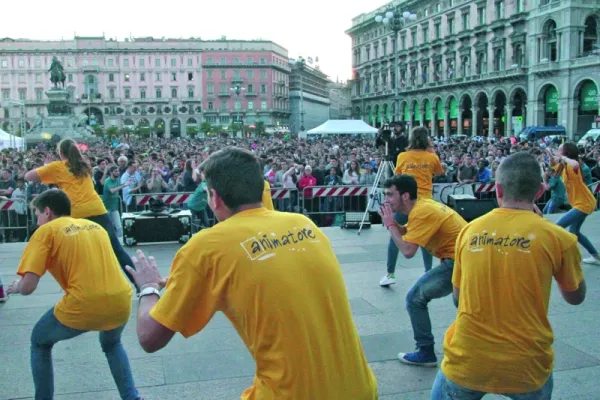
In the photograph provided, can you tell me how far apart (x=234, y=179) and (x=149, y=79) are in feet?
363

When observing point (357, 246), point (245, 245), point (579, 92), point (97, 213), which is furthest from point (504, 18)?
point (245, 245)

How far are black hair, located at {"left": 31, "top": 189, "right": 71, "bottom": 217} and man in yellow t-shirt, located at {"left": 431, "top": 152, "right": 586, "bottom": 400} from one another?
8.77 ft

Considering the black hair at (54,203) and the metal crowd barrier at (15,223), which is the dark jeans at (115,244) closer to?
the black hair at (54,203)

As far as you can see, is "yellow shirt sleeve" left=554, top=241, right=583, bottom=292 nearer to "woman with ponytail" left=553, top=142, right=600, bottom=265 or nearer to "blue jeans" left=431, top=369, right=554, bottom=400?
"blue jeans" left=431, top=369, right=554, bottom=400

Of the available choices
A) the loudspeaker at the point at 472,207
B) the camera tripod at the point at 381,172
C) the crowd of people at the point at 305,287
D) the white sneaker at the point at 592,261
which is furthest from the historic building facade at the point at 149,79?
the crowd of people at the point at 305,287

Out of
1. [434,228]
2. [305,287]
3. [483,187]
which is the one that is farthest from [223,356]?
[483,187]

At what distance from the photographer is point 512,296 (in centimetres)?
297

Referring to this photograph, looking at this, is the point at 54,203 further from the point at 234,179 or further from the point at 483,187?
the point at 483,187

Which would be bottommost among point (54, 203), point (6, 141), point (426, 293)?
point (426, 293)

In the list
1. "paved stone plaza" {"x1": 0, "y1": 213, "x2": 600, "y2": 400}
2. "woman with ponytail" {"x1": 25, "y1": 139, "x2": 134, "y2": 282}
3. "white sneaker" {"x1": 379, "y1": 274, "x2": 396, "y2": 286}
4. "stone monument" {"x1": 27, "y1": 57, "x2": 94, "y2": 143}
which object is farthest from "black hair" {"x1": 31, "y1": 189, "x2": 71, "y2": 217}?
"stone monument" {"x1": 27, "y1": 57, "x2": 94, "y2": 143}

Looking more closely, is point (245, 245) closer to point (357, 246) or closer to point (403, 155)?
point (403, 155)

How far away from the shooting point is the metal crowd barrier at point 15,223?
12.5 metres

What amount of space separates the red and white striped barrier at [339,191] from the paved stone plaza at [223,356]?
5905 mm

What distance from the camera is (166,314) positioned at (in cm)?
235
